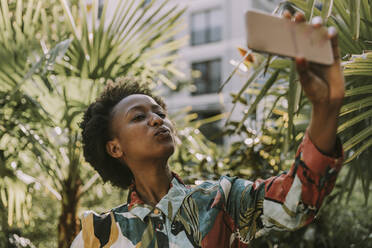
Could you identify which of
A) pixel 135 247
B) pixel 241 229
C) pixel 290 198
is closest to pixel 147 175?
pixel 135 247

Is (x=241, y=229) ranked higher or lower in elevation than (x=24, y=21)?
lower


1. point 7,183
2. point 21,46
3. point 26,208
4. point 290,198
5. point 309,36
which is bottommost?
point 26,208

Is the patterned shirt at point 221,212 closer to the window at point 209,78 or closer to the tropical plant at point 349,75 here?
the tropical plant at point 349,75

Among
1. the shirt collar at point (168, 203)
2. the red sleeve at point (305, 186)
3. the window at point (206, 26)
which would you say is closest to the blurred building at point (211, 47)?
the window at point (206, 26)

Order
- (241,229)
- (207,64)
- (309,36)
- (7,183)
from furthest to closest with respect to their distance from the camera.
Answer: (207,64)
(7,183)
(241,229)
(309,36)

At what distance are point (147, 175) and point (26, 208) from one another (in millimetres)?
1393

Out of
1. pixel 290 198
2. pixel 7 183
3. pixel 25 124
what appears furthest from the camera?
pixel 7 183

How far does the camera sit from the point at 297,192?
2.97ft

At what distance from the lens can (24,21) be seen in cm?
226

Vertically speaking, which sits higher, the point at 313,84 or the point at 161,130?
the point at 313,84

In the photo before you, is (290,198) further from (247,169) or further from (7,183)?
(7,183)

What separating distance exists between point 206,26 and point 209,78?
1.73m

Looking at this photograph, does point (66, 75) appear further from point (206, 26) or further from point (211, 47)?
point (206, 26)

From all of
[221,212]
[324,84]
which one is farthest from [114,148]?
[324,84]
